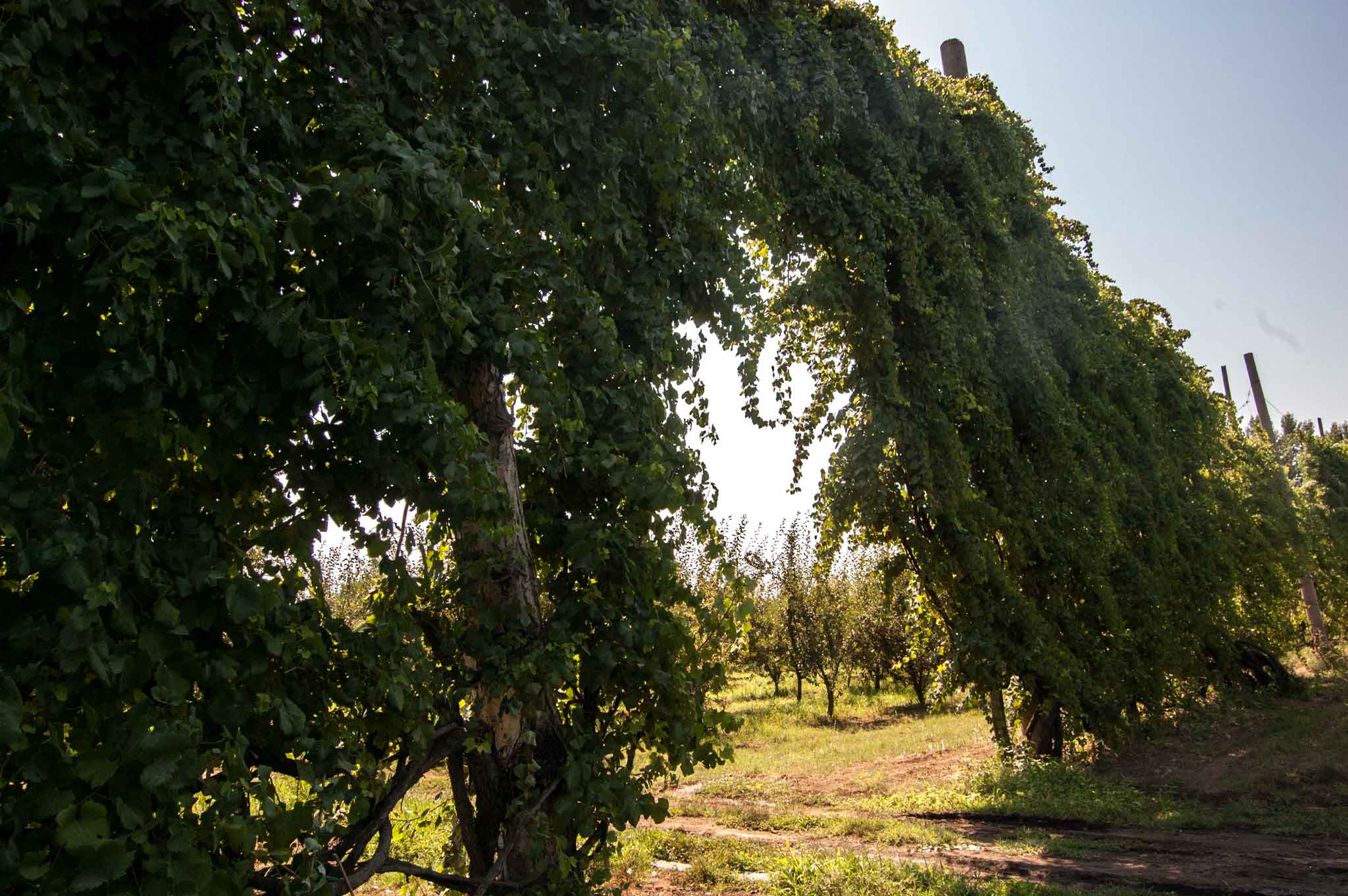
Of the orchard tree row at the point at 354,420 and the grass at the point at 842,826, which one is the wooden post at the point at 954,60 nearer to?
the orchard tree row at the point at 354,420

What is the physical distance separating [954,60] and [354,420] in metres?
11.0

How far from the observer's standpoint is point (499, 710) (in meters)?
3.18

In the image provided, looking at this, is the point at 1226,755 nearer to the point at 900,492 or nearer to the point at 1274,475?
the point at 900,492

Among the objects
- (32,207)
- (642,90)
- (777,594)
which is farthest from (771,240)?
(777,594)

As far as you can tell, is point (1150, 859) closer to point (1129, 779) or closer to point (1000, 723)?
point (1129, 779)

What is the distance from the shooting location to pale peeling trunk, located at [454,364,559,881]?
10.8 feet

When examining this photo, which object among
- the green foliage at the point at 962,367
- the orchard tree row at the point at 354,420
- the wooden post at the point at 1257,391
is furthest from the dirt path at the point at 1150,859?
the wooden post at the point at 1257,391

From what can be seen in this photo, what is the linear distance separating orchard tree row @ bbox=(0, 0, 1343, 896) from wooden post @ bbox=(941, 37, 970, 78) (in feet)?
20.7

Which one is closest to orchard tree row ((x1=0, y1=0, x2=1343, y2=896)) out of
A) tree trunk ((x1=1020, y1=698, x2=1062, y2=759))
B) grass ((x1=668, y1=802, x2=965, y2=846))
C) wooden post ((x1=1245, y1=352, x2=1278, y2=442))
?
grass ((x1=668, y1=802, x2=965, y2=846))

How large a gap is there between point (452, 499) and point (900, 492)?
21.6 feet

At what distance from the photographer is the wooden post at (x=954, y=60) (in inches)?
440

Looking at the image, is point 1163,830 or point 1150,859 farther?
point 1163,830

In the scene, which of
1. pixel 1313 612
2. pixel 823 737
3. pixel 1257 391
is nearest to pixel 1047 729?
pixel 823 737

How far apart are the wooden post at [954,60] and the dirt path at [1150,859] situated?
888 cm
